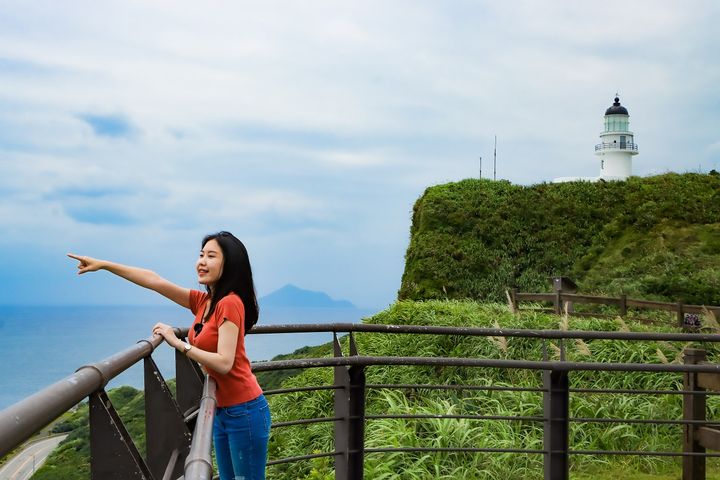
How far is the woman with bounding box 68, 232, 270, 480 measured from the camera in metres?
2.93

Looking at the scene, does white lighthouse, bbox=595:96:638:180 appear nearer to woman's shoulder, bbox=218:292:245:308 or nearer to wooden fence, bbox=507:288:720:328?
wooden fence, bbox=507:288:720:328

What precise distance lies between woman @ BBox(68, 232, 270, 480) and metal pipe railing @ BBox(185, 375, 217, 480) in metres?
0.67

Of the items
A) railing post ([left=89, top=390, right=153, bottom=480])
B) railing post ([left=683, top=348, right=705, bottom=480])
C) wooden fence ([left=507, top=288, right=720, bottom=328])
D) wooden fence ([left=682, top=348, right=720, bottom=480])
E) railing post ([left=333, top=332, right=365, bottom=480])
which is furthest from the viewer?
wooden fence ([left=507, top=288, right=720, bottom=328])

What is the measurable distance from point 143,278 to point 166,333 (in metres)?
0.60

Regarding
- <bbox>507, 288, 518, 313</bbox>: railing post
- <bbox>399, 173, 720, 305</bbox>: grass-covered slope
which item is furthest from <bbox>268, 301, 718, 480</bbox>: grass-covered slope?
<bbox>399, 173, 720, 305</bbox>: grass-covered slope

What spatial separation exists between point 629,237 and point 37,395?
1024 inches

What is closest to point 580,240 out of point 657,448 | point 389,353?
point 389,353

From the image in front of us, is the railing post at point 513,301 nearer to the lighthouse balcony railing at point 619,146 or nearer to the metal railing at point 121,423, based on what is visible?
the metal railing at point 121,423

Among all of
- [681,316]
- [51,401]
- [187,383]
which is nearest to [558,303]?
[681,316]

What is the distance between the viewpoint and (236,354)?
302cm

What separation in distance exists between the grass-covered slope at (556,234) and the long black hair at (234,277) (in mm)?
20404

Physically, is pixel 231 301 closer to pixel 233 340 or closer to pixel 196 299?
pixel 233 340

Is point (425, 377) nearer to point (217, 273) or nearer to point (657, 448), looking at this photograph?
point (657, 448)

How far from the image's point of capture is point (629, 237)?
2547 centimetres
